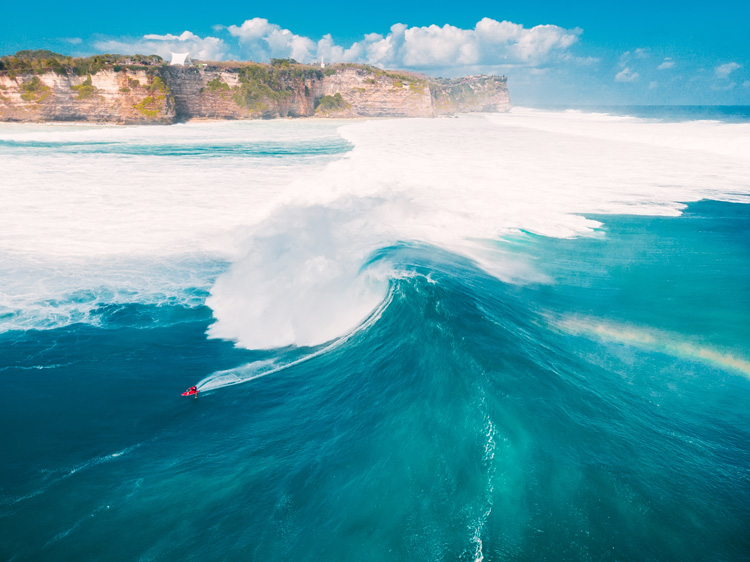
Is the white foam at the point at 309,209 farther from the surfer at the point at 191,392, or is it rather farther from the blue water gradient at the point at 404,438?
the surfer at the point at 191,392

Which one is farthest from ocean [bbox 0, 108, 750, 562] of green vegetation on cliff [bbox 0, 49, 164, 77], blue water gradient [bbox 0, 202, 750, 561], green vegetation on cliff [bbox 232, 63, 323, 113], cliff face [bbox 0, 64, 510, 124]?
green vegetation on cliff [bbox 232, 63, 323, 113]

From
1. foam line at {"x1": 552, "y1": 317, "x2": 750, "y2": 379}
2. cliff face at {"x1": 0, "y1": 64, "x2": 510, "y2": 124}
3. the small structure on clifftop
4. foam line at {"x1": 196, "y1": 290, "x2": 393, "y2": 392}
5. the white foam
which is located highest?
the small structure on clifftop

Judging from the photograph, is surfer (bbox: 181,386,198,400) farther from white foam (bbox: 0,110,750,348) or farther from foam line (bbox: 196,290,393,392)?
white foam (bbox: 0,110,750,348)

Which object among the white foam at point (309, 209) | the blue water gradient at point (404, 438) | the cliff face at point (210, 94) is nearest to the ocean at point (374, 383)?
the blue water gradient at point (404, 438)

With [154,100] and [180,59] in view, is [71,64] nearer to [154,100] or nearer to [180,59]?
[154,100]

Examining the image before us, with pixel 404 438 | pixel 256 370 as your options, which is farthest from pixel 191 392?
pixel 404 438

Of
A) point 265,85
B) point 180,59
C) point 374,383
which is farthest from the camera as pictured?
point 265,85
